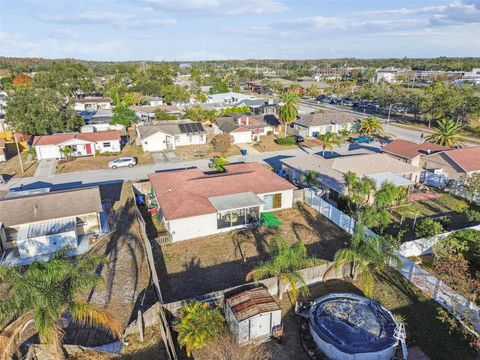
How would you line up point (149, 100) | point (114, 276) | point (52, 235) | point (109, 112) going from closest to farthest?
1. point (114, 276)
2. point (52, 235)
3. point (109, 112)
4. point (149, 100)

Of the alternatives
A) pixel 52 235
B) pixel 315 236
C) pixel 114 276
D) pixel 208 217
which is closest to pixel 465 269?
pixel 315 236

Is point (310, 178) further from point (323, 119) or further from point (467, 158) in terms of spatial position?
point (323, 119)

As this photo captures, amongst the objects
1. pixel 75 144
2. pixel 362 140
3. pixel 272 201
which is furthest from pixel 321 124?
pixel 75 144

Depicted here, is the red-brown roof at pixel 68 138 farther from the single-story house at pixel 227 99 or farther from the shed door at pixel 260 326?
the single-story house at pixel 227 99

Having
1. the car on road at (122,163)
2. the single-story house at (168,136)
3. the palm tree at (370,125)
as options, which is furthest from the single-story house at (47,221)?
the palm tree at (370,125)

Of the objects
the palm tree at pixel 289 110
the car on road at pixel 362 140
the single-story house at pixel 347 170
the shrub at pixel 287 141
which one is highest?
the palm tree at pixel 289 110

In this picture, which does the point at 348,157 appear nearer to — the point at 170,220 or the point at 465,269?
the point at 465,269

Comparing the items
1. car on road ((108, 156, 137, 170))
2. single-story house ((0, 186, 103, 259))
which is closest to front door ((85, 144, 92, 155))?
car on road ((108, 156, 137, 170))

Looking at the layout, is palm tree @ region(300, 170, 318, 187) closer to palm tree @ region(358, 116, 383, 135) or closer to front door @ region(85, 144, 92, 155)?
palm tree @ region(358, 116, 383, 135)
